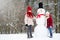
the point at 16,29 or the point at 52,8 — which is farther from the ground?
the point at 52,8

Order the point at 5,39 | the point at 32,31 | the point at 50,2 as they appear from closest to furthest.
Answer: the point at 5,39 < the point at 32,31 < the point at 50,2

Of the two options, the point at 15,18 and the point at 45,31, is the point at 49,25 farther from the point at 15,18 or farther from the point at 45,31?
the point at 15,18

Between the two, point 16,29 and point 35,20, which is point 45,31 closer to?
point 35,20

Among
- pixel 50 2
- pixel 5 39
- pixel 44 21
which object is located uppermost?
pixel 50 2

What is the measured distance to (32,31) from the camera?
3340mm

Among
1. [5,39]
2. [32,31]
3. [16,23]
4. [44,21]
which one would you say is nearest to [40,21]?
[44,21]

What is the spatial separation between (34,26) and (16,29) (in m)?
0.50

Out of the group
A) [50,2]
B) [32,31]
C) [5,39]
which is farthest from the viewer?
[50,2]

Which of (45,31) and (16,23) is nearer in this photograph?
(45,31)

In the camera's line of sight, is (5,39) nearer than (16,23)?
Yes

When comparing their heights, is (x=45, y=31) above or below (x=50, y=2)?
below

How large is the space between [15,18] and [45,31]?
0.81m

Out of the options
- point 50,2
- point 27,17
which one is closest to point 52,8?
point 50,2

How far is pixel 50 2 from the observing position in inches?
149
